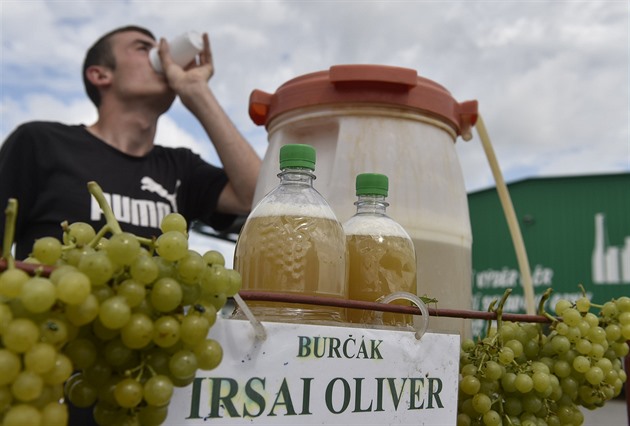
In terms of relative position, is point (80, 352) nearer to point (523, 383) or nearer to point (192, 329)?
point (192, 329)

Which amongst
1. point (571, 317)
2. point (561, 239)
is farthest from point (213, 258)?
point (561, 239)

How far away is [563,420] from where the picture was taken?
2.74 ft

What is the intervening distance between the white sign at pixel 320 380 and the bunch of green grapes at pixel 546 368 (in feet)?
0.22

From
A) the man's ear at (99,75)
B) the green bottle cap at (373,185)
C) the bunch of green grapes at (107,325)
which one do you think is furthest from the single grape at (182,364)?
the man's ear at (99,75)

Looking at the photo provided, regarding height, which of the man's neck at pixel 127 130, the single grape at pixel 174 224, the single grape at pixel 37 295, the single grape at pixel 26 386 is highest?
the man's neck at pixel 127 130

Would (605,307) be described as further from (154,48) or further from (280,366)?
(154,48)

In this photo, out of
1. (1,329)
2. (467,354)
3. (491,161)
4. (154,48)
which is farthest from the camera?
(154,48)

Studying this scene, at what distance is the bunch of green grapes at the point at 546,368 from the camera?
77cm

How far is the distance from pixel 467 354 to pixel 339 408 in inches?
10.4

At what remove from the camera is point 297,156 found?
76 centimetres

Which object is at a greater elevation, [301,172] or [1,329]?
[301,172]

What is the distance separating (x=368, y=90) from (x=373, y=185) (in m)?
0.33

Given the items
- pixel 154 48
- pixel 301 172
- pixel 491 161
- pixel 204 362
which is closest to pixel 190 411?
pixel 204 362

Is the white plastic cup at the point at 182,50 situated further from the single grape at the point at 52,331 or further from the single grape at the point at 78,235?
the single grape at the point at 52,331
